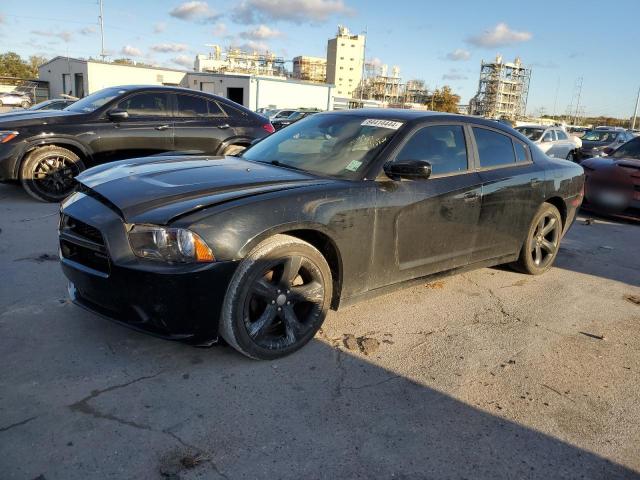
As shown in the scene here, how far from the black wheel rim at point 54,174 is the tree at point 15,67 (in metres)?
89.8

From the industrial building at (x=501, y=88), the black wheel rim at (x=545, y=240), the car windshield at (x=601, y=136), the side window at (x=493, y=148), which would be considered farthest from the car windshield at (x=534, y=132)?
the industrial building at (x=501, y=88)

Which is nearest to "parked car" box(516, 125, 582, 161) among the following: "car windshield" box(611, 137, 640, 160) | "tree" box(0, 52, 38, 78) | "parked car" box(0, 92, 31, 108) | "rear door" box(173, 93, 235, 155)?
"car windshield" box(611, 137, 640, 160)

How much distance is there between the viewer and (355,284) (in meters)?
3.51

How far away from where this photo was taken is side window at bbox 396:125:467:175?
3885mm

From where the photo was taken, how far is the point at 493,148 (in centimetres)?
461

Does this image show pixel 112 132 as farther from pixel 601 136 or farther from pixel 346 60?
pixel 346 60

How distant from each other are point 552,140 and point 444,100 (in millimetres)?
102956

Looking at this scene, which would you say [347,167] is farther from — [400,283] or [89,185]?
[89,185]

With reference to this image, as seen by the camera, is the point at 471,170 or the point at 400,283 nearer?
the point at 400,283

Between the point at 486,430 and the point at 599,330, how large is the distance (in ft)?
6.53

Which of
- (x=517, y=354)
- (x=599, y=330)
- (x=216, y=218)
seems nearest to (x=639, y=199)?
(x=599, y=330)

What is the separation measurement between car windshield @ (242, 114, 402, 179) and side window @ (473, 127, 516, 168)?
967mm

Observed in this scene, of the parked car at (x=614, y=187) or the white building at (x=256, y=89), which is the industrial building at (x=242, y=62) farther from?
the parked car at (x=614, y=187)

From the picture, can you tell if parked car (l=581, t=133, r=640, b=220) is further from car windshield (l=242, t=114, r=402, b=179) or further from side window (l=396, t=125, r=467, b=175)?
car windshield (l=242, t=114, r=402, b=179)
